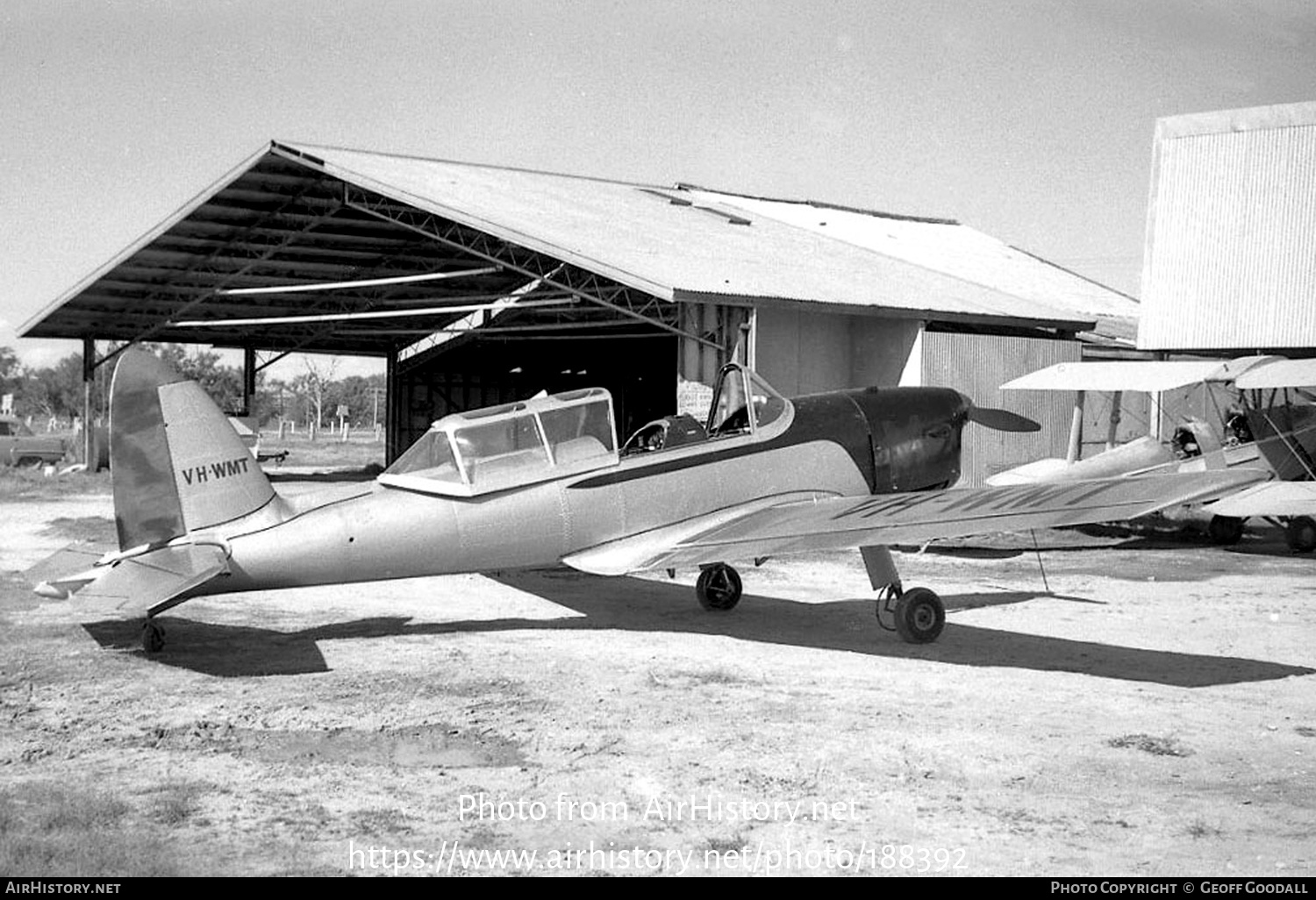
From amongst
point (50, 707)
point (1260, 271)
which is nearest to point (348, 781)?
point (50, 707)

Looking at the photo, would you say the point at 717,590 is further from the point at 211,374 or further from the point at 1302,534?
the point at 211,374

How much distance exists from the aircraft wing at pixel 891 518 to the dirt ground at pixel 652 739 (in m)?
0.72

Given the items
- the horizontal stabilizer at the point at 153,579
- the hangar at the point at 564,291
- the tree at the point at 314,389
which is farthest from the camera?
the tree at the point at 314,389

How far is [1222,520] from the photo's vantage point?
54.4 feet

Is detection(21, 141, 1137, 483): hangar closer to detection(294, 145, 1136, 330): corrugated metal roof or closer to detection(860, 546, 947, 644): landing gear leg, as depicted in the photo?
detection(294, 145, 1136, 330): corrugated metal roof

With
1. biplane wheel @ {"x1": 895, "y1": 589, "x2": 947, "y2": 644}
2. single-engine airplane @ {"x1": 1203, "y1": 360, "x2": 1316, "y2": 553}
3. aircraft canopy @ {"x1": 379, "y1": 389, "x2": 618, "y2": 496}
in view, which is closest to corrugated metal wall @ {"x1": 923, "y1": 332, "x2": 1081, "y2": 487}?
single-engine airplane @ {"x1": 1203, "y1": 360, "x2": 1316, "y2": 553}

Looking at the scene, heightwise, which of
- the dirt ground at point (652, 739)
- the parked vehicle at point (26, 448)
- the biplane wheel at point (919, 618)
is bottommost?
the parked vehicle at point (26, 448)

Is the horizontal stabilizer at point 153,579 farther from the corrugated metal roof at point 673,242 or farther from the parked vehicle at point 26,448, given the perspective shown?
the parked vehicle at point 26,448

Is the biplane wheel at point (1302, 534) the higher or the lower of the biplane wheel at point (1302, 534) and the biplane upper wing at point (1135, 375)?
the lower

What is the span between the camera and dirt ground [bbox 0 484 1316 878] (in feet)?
15.3

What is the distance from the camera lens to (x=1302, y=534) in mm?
15625

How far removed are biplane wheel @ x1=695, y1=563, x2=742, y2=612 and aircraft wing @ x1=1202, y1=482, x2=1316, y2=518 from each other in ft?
23.5

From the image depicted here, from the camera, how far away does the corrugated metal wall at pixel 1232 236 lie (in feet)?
69.5

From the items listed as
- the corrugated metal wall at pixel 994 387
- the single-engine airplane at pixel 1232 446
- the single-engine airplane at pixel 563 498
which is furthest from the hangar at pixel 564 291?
the single-engine airplane at pixel 563 498
